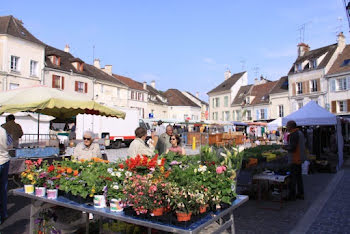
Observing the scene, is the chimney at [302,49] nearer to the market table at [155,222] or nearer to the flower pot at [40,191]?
the market table at [155,222]

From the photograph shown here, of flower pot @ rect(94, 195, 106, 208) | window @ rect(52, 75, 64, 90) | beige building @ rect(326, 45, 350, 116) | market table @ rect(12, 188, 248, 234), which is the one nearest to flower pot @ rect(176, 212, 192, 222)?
market table @ rect(12, 188, 248, 234)

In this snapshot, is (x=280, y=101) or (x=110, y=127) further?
(x=280, y=101)

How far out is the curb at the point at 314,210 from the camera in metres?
4.93

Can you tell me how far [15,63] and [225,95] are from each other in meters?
33.7

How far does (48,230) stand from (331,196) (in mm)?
6529

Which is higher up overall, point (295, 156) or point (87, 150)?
point (87, 150)

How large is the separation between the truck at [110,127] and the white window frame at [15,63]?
1091 centimetres

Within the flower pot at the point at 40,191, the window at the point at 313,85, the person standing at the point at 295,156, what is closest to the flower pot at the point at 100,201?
the flower pot at the point at 40,191

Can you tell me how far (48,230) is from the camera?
3857 mm

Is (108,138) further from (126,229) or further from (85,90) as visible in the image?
(126,229)

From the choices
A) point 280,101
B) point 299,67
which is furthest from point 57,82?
point 299,67

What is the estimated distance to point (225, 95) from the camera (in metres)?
50.7

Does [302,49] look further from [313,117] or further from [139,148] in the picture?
[139,148]

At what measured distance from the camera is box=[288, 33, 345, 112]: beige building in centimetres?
3462
